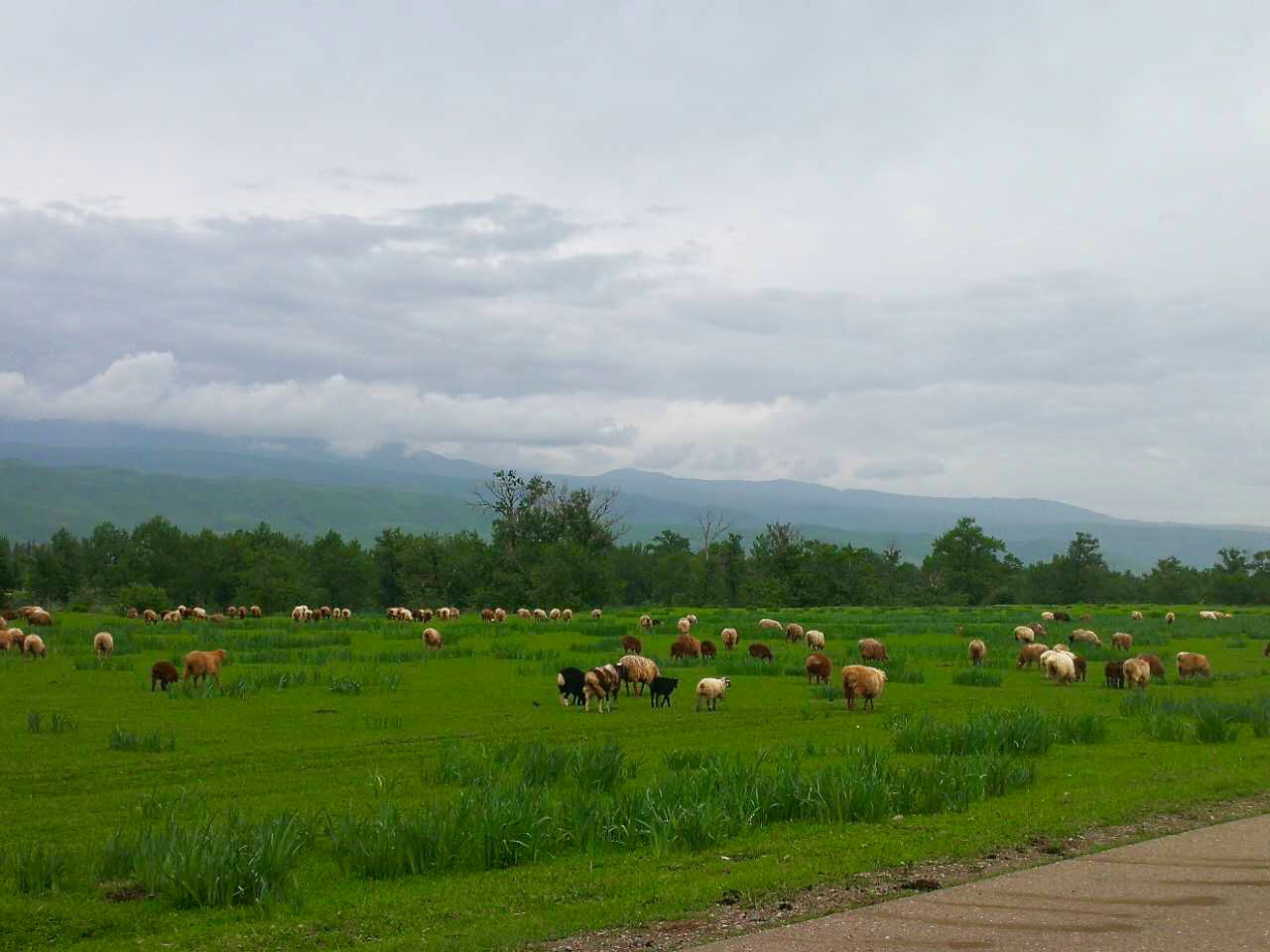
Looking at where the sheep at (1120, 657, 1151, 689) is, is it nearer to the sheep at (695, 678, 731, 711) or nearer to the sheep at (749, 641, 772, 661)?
the sheep at (749, 641, 772, 661)

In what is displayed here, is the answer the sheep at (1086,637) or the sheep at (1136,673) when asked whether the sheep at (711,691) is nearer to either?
the sheep at (1136,673)

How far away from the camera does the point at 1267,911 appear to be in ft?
28.1

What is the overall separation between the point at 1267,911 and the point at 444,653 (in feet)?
110

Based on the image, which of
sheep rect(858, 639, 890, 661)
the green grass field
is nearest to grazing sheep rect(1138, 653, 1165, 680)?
the green grass field

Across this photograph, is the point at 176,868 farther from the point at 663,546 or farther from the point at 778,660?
Answer: the point at 663,546

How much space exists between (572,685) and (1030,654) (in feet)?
62.0

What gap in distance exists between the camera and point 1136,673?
98.1ft

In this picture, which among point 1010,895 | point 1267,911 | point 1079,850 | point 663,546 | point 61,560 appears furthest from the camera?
point 663,546

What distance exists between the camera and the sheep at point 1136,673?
2984 cm

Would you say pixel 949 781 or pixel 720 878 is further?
pixel 949 781

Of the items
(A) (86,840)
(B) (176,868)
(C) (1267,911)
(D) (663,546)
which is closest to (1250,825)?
(C) (1267,911)

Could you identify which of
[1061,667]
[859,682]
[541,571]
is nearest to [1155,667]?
[1061,667]

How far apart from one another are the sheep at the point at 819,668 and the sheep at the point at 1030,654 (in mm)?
10202

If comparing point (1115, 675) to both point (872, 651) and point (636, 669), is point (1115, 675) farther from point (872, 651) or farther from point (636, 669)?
point (636, 669)
